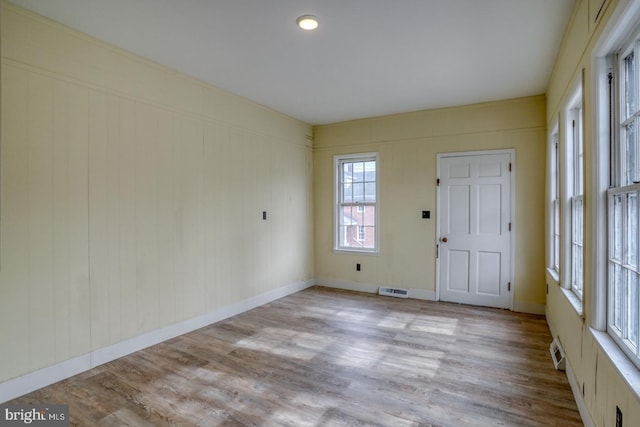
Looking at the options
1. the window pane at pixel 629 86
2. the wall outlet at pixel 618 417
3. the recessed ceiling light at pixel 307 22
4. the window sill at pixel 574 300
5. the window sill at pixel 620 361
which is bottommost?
the wall outlet at pixel 618 417

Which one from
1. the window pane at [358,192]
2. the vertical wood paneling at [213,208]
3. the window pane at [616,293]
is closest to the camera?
the window pane at [616,293]

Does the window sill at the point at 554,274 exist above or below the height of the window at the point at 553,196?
below

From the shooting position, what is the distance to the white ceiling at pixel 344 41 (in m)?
2.46

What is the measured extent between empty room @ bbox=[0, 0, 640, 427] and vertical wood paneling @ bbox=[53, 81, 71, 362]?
0.02 metres

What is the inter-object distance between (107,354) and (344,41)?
3.41 metres

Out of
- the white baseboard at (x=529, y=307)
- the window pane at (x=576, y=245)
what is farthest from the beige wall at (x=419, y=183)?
the window pane at (x=576, y=245)

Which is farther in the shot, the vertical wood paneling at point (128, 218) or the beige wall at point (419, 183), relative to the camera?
the beige wall at point (419, 183)

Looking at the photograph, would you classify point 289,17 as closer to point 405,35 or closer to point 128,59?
point 405,35

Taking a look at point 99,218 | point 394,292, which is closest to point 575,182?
point 394,292

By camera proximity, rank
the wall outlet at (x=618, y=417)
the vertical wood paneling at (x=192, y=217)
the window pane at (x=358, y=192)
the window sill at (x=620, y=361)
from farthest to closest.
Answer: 1. the window pane at (x=358, y=192)
2. the vertical wood paneling at (x=192, y=217)
3. the wall outlet at (x=618, y=417)
4. the window sill at (x=620, y=361)

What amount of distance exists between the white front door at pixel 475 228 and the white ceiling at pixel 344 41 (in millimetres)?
989

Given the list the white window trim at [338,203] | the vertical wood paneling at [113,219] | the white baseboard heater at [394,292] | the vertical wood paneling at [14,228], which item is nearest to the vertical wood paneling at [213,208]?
the vertical wood paneling at [113,219]

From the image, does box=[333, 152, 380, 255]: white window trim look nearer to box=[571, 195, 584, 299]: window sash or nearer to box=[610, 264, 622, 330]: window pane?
box=[571, 195, 584, 299]: window sash

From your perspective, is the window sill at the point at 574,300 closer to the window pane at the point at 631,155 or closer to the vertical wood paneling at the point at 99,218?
the window pane at the point at 631,155
